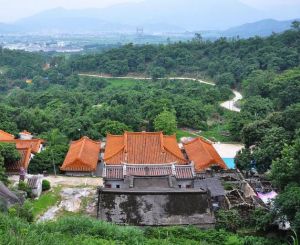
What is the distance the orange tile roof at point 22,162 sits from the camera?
2475 centimetres

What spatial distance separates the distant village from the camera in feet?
60.2

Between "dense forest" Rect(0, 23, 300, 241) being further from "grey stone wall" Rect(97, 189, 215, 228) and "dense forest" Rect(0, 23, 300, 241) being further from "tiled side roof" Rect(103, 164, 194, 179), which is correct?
"tiled side roof" Rect(103, 164, 194, 179)

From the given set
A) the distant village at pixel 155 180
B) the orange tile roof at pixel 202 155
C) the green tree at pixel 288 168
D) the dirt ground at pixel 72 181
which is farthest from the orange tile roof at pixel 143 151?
the green tree at pixel 288 168

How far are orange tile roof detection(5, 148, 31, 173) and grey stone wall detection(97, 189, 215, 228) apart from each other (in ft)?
26.2

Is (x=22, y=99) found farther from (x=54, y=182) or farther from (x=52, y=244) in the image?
(x=52, y=244)

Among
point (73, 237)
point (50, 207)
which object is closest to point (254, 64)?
point (50, 207)

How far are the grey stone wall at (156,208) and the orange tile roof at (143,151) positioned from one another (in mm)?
6093

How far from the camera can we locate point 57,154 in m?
27.8

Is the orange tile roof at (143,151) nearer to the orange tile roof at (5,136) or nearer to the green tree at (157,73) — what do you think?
the orange tile roof at (5,136)

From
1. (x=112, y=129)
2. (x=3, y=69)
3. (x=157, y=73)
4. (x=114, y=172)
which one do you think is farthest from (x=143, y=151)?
(x=3, y=69)

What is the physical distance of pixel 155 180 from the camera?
70.3ft

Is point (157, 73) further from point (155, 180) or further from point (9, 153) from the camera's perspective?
point (155, 180)

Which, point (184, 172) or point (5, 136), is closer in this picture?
point (184, 172)

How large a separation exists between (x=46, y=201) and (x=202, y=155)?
36.5 feet
